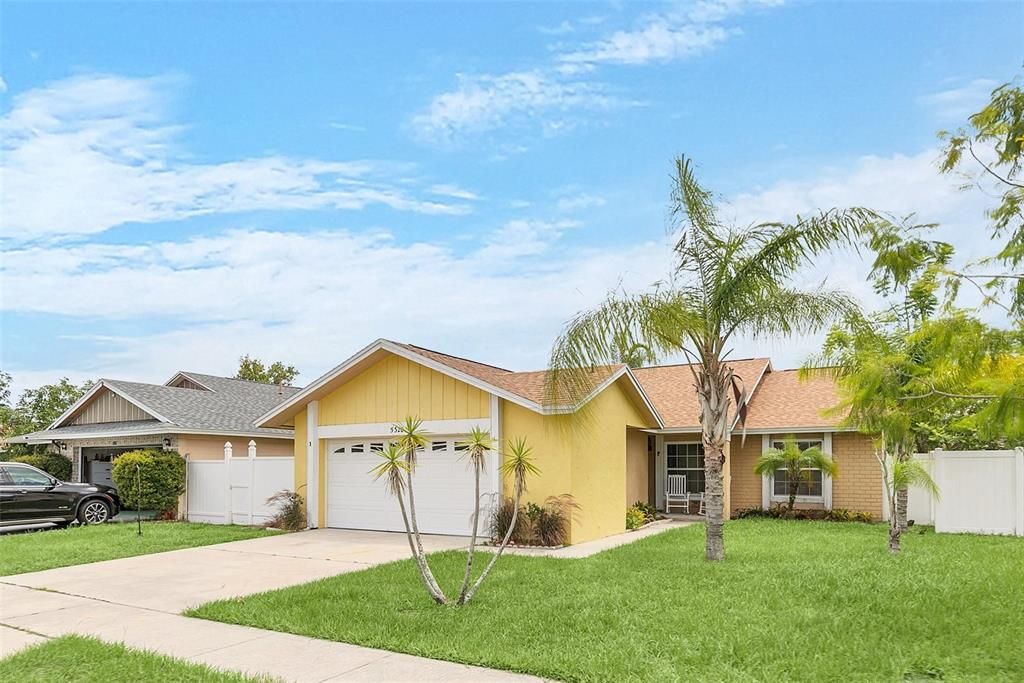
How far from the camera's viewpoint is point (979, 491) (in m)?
15.4

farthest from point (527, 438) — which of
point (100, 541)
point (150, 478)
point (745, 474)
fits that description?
point (150, 478)

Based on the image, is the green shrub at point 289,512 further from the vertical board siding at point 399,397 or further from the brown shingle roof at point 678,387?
the brown shingle roof at point 678,387

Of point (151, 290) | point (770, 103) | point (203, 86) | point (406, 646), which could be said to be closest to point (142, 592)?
point (406, 646)

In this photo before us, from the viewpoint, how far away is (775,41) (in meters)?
12.5

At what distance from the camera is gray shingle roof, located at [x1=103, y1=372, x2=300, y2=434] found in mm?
20594

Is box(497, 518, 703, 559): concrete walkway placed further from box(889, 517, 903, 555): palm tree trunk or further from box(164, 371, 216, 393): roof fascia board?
box(164, 371, 216, 393): roof fascia board

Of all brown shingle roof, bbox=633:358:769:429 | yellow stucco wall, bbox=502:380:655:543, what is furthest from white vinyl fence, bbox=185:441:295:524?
brown shingle roof, bbox=633:358:769:429

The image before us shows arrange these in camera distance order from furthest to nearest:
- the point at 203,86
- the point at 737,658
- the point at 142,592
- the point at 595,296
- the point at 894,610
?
the point at 203,86 → the point at 595,296 → the point at 142,592 → the point at 894,610 → the point at 737,658

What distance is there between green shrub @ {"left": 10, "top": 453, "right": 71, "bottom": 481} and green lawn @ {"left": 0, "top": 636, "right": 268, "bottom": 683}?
17.9m

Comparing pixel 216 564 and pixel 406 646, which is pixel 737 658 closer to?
pixel 406 646

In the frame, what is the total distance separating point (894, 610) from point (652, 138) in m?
9.36

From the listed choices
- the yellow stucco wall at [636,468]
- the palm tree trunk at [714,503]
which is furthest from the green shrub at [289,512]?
the palm tree trunk at [714,503]

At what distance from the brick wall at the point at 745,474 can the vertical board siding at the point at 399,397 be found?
322 inches

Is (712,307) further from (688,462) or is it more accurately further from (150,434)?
(150,434)
